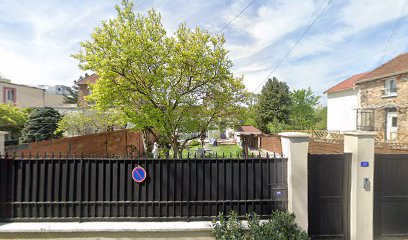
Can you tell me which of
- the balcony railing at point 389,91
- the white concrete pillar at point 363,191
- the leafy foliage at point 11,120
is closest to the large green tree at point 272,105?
the balcony railing at point 389,91

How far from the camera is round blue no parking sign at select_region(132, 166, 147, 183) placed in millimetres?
4629

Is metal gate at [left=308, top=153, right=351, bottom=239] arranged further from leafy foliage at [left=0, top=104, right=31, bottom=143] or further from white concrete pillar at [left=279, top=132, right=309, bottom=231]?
leafy foliage at [left=0, top=104, right=31, bottom=143]

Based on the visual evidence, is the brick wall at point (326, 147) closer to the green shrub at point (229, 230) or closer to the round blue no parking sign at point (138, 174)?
the green shrub at point (229, 230)

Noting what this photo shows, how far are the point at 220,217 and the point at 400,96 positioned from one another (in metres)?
19.5

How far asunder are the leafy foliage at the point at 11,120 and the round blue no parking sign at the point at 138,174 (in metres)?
20.6

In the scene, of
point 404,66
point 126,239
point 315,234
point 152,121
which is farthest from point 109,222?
point 404,66

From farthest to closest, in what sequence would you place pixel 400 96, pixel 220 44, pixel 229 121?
1. pixel 400 96
2. pixel 229 121
3. pixel 220 44

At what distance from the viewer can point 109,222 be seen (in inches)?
179

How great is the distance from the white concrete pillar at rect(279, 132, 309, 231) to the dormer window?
1819cm

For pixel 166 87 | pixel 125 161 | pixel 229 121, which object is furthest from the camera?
pixel 229 121

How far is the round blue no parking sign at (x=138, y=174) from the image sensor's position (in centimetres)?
463

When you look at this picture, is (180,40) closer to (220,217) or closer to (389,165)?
(220,217)

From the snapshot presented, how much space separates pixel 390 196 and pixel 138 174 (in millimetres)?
5845

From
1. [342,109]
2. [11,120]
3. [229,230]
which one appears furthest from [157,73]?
[342,109]
